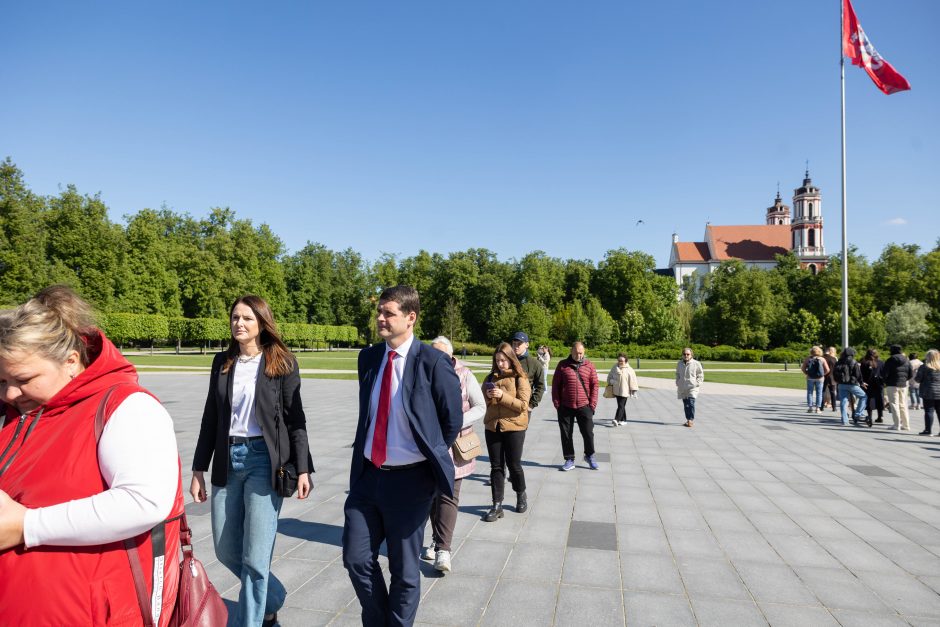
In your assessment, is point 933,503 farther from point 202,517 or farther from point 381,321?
point 202,517

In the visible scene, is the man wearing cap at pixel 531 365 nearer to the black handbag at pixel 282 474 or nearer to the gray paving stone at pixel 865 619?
the gray paving stone at pixel 865 619

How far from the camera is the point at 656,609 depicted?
3.84 m

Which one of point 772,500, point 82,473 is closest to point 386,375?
point 82,473

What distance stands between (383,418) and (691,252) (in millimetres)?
116742

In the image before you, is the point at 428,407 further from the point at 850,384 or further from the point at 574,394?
the point at 850,384

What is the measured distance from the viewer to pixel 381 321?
3.10m

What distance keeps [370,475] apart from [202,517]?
150 inches

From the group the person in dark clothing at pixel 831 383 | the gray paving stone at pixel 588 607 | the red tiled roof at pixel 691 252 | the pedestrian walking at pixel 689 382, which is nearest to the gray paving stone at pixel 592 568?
the gray paving stone at pixel 588 607

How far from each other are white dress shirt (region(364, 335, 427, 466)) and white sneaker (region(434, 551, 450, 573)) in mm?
1884

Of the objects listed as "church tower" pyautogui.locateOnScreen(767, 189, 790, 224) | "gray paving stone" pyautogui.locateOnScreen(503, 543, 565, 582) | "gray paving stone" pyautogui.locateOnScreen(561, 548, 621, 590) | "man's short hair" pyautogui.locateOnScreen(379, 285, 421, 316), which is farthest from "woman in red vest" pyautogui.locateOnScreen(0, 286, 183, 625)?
"church tower" pyautogui.locateOnScreen(767, 189, 790, 224)

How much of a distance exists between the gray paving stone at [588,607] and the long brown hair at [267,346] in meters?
2.48

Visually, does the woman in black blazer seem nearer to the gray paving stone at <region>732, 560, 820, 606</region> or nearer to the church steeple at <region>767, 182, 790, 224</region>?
the gray paving stone at <region>732, 560, 820, 606</region>

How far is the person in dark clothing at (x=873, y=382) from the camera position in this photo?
1352 centimetres

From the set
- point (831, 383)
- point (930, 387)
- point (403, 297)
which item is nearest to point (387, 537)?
point (403, 297)
